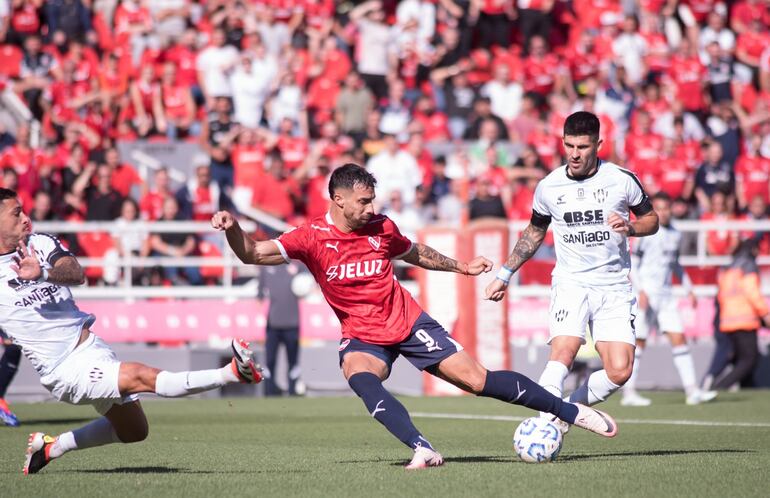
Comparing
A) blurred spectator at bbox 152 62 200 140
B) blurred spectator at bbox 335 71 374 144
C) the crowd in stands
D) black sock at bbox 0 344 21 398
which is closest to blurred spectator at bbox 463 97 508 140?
the crowd in stands

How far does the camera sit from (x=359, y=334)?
9016 millimetres

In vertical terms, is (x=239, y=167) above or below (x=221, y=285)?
above

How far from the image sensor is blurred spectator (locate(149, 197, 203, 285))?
19375 mm

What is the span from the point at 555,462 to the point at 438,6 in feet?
57.6

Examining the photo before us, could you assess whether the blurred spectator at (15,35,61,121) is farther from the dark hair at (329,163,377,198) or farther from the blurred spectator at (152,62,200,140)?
the dark hair at (329,163,377,198)

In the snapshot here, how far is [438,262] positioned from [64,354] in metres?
2.74

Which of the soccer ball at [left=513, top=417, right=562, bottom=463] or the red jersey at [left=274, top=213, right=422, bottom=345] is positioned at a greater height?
the red jersey at [left=274, top=213, right=422, bottom=345]

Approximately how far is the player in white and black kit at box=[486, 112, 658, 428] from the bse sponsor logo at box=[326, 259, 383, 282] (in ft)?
3.33

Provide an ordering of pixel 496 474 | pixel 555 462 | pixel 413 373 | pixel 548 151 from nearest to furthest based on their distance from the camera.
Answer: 1. pixel 496 474
2. pixel 555 462
3. pixel 413 373
4. pixel 548 151

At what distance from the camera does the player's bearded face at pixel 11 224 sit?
8.63m

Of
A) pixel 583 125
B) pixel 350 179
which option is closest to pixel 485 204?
pixel 583 125

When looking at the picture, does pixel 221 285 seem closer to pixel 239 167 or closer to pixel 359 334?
pixel 239 167

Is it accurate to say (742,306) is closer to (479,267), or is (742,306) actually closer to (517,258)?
(517,258)

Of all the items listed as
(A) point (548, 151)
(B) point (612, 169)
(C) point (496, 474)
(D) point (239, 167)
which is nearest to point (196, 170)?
(D) point (239, 167)
